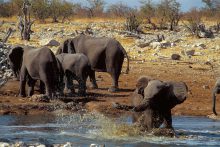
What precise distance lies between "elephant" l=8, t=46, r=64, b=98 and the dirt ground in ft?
1.37

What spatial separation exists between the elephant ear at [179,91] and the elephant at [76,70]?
6.07m

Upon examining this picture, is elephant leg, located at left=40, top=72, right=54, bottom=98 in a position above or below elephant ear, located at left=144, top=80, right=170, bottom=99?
below

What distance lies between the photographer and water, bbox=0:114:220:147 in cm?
1130

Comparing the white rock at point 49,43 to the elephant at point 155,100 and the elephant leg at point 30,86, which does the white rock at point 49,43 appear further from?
the elephant at point 155,100

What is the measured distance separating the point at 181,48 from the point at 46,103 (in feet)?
47.6

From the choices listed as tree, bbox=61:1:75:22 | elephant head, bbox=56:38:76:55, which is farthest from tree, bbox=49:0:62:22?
elephant head, bbox=56:38:76:55

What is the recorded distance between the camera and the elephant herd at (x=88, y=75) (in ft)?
38.0

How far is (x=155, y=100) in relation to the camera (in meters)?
11.5

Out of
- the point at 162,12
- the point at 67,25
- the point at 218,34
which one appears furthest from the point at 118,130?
the point at 162,12

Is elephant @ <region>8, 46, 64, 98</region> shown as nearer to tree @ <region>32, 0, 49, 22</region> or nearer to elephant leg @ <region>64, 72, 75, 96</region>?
elephant leg @ <region>64, 72, 75, 96</region>

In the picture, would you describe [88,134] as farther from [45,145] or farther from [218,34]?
[218,34]

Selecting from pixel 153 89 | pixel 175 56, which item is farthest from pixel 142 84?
pixel 175 56

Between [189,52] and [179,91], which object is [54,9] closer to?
[189,52]

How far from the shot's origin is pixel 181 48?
29797mm
